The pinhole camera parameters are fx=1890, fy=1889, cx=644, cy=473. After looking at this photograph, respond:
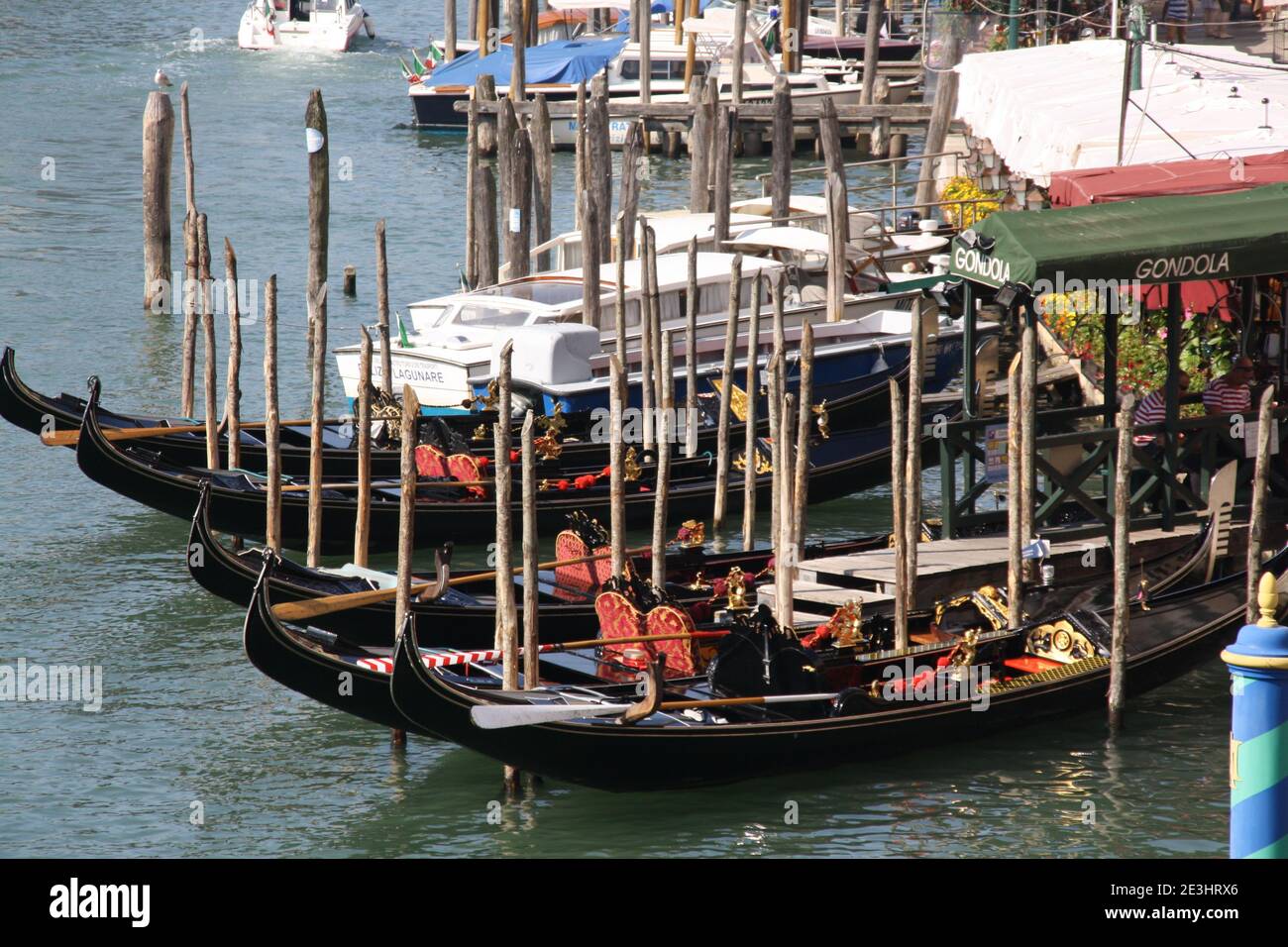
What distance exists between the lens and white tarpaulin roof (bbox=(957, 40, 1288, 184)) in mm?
17453

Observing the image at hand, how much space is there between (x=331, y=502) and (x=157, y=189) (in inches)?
418

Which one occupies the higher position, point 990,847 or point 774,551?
point 774,551

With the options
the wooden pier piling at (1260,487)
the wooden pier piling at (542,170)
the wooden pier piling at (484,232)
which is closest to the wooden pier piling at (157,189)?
the wooden pier piling at (484,232)

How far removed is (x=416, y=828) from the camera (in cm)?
1071

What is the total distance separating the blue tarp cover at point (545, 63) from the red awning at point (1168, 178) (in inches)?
869

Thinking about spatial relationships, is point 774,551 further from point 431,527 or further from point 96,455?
point 96,455

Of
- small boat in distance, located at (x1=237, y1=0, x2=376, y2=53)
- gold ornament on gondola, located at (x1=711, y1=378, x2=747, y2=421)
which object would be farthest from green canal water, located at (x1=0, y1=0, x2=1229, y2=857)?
small boat in distance, located at (x1=237, y1=0, x2=376, y2=53)

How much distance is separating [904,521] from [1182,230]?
2708 millimetres

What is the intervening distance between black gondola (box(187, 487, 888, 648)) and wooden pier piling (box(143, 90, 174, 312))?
41.7 ft

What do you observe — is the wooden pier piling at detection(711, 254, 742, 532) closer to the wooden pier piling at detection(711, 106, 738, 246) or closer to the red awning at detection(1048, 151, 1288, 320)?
the red awning at detection(1048, 151, 1288, 320)

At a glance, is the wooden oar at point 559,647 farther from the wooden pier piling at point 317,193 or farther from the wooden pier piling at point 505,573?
the wooden pier piling at point 317,193

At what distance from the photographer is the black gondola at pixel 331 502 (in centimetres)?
1596
